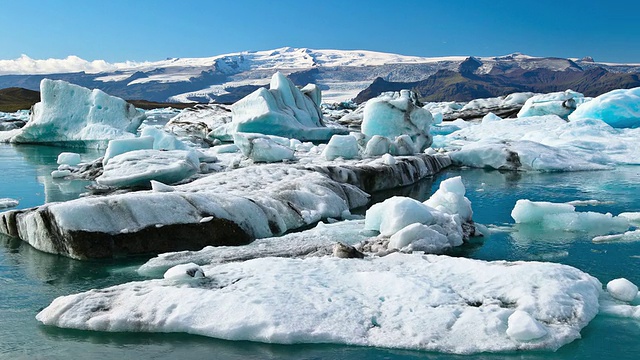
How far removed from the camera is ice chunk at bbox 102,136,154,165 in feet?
47.7

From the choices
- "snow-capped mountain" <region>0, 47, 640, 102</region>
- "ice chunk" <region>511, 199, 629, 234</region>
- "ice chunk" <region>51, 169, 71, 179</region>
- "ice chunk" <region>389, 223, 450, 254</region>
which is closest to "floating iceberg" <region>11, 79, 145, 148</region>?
"ice chunk" <region>51, 169, 71, 179</region>

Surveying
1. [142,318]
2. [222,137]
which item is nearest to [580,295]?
[142,318]

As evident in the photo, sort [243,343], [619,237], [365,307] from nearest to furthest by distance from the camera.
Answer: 1. [243,343]
2. [365,307]
3. [619,237]

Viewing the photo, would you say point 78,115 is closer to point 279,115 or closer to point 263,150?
point 279,115

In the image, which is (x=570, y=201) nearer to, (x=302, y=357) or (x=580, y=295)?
(x=580, y=295)

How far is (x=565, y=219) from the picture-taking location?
30.0 ft

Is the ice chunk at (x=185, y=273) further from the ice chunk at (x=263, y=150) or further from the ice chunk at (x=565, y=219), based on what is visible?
the ice chunk at (x=263, y=150)

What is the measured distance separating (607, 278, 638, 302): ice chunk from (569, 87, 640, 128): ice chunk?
22.0 metres

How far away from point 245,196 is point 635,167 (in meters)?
14.2

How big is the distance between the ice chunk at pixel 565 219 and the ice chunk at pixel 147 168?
7064 mm

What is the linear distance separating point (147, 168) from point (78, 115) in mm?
13987

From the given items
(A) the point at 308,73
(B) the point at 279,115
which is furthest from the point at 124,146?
(A) the point at 308,73

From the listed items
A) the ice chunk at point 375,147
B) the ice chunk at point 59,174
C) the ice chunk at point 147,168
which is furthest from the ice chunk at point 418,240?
the ice chunk at point 59,174

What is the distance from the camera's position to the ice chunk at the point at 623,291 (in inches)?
219
